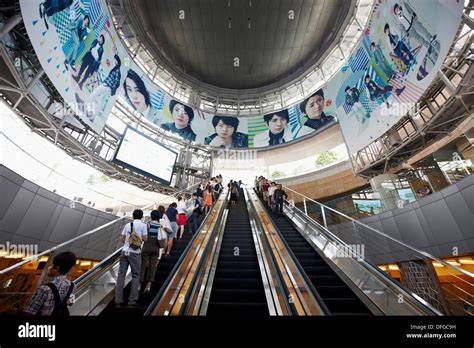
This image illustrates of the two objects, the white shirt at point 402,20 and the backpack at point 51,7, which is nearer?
the backpack at point 51,7

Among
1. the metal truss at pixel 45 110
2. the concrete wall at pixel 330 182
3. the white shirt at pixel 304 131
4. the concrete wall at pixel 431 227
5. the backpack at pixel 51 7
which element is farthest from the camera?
the white shirt at pixel 304 131

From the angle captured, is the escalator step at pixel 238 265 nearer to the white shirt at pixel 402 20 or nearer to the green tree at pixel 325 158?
the white shirt at pixel 402 20

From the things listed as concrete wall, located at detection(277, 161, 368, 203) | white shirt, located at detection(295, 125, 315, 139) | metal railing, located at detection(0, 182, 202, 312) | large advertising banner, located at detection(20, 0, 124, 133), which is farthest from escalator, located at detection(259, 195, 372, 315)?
white shirt, located at detection(295, 125, 315, 139)

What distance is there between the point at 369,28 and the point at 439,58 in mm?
7546

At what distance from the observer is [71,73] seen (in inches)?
344

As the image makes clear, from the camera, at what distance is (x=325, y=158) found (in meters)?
17.9

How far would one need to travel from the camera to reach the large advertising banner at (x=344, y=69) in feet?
23.5

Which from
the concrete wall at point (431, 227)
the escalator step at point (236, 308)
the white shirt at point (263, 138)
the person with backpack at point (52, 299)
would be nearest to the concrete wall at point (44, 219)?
the escalator step at point (236, 308)

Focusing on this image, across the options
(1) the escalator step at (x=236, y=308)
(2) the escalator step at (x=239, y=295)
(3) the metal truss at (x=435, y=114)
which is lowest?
(1) the escalator step at (x=236, y=308)

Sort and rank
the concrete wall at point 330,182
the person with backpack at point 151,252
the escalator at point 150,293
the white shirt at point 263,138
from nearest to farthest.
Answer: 1. the escalator at point 150,293
2. the person with backpack at point 151,252
3. the concrete wall at point 330,182
4. the white shirt at point 263,138

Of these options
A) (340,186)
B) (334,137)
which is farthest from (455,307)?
(334,137)

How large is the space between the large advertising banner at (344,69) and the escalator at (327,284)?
8.09 m

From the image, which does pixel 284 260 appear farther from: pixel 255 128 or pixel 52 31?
pixel 255 128

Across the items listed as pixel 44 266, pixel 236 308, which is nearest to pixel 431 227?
pixel 236 308
